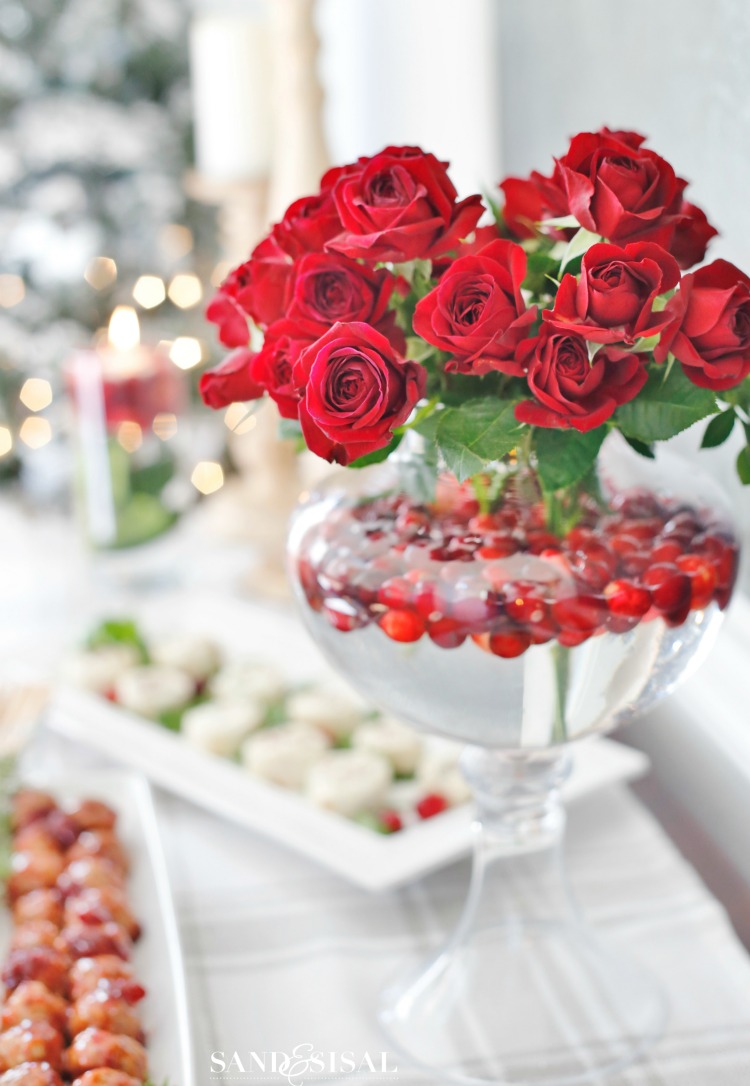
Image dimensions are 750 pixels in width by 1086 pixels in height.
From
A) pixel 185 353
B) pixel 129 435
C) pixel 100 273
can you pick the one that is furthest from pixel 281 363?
pixel 100 273

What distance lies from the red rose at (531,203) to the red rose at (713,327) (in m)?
0.09

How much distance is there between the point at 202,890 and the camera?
840mm

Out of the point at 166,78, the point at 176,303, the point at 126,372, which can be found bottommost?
the point at 176,303

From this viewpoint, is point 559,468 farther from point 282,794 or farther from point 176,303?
point 176,303

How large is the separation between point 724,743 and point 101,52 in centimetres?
157

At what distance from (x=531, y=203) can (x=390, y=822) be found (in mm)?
477

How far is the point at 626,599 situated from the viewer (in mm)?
566

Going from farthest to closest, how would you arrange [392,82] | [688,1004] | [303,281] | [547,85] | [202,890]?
[392,82] → [547,85] → [202,890] → [688,1004] → [303,281]

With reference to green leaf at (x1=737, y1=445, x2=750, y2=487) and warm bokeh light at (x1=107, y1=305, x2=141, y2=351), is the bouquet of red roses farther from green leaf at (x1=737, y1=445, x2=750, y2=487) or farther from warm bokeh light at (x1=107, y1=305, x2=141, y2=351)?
warm bokeh light at (x1=107, y1=305, x2=141, y2=351)

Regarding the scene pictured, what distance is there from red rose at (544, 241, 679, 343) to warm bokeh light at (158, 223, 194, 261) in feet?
5.43

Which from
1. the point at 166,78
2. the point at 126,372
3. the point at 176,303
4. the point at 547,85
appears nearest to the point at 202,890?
the point at 126,372

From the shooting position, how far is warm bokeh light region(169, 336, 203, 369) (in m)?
1.58

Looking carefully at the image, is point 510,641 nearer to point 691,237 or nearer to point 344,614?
point 344,614

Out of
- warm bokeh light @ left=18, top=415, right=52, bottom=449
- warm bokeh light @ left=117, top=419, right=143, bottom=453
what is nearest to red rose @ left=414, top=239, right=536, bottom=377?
warm bokeh light @ left=117, top=419, right=143, bottom=453
